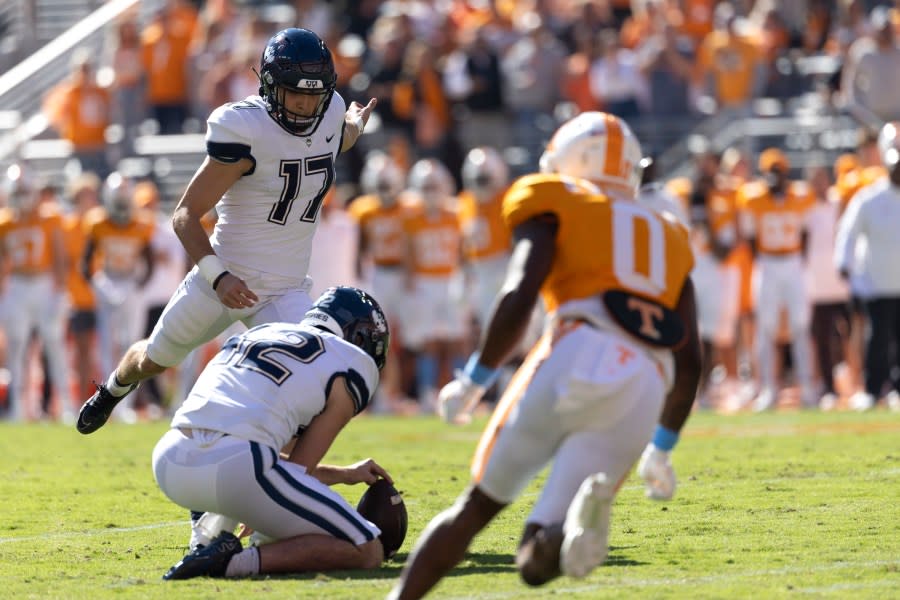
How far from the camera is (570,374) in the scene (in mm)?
4734

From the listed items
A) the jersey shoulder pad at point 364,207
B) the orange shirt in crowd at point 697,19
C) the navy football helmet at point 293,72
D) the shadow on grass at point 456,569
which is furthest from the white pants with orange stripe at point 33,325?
the shadow on grass at point 456,569

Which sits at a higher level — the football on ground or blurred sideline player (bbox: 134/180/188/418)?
the football on ground

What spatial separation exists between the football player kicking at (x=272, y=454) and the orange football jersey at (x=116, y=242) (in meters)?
9.65

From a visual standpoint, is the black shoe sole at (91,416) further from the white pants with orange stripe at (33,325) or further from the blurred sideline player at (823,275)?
the blurred sideline player at (823,275)

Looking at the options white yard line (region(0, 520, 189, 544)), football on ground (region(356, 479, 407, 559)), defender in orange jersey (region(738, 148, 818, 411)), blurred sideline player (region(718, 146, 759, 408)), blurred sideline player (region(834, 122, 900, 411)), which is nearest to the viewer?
football on ground (region(356, 479, 407, 559))

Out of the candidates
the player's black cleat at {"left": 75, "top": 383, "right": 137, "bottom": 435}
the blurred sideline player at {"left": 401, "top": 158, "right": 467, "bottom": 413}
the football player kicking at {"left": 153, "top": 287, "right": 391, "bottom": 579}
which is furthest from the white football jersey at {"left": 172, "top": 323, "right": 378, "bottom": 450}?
the blurred sideline player at {"left": 401, "top": 158, "right": 467, "bottom": 413}

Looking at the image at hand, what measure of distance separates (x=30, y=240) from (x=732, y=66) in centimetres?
671

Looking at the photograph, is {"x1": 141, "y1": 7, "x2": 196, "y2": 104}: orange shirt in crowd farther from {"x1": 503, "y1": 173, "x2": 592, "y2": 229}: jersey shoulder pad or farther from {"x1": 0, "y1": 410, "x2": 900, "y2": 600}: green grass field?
{"x1": 503, "y1": 173, "x2": 592, "y2": 229}: jersey shoulder pad

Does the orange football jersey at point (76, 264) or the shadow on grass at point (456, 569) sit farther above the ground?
the shadow on grass at point (456, 569)

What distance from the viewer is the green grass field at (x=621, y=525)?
564 centimetres

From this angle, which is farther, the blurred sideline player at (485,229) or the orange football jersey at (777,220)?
the blurred sideline player at (485,229)

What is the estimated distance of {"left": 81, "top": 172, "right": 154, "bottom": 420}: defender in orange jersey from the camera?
15.5 m

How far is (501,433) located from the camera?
4.79 m

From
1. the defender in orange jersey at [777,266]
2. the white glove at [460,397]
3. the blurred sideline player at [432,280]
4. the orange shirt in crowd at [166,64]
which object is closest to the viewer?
the white glove at [460,397]
